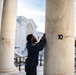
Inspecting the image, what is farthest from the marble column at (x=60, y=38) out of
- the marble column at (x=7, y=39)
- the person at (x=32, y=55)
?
the marble column at (x=7, y=39)

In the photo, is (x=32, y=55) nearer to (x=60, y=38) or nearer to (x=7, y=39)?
(x=60, y=38)

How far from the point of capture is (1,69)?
Result: 7.39 meters

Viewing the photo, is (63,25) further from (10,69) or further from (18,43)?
(18,43)

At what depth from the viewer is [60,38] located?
129 inches

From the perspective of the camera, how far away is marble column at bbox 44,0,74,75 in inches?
129

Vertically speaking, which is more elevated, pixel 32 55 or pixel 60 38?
pixel 60 38

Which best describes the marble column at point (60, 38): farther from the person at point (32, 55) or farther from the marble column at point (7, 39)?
the marble column at point (7, 39)

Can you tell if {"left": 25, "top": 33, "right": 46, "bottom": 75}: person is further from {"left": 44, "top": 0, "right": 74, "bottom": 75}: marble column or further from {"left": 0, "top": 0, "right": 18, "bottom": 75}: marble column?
{"left": 0, "top": 0, "right": 18, "bottom": 75}: marble column

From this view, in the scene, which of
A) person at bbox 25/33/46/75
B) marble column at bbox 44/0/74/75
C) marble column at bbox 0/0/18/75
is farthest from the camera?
marble column at bbox 0/0/18/75

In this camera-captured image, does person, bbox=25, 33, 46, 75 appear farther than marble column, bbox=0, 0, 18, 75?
No

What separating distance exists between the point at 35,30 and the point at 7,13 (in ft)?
46.3

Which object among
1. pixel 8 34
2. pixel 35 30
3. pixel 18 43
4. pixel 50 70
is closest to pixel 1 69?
pixel 8 34

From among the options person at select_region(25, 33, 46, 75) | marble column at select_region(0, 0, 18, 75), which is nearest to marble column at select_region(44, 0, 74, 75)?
person at select_region(25, 33, 46, 75)

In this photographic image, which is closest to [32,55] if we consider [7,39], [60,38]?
[60,38]
